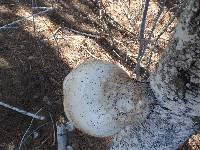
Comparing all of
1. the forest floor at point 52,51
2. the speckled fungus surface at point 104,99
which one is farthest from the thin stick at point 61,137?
the speckled fungus surface at point 104,99

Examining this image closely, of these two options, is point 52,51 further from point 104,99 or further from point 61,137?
point 104,99

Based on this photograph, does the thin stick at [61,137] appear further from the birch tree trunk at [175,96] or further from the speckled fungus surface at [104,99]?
the speckled fungus surface at [104,99]

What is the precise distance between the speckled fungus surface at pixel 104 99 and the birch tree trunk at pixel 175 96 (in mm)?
109

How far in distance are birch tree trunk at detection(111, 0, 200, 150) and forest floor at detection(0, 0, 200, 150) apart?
43.9 inches

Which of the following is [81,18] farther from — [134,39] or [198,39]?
[198,39]

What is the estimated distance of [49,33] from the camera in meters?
4.12

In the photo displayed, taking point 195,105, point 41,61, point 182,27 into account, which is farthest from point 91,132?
point 41,61

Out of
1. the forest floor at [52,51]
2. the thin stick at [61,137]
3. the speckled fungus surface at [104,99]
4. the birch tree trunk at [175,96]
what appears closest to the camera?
the birch tree trunk at [175,96]

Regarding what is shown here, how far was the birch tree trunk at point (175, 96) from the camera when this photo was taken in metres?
1.69

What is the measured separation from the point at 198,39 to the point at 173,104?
472 millimetres

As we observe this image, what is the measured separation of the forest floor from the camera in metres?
3.46

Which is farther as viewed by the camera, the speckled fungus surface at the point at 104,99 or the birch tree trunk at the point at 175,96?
the speckled fungus surface at the point at 104,99

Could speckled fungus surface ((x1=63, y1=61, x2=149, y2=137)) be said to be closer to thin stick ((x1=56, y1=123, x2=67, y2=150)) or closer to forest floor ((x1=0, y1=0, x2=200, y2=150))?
thin stick ((x1=56, y1=123, x2=67, y2=150))

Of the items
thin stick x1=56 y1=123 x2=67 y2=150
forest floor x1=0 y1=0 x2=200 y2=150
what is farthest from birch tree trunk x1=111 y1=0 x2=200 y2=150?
forest floor x1=0 y1=0 x2=200 y2=150
